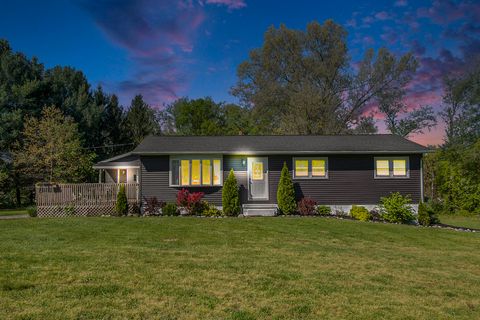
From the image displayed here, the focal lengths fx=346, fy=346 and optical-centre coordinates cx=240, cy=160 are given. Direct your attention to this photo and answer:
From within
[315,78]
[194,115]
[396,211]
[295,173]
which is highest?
[315,78]

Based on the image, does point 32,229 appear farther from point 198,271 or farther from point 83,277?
point 198,271

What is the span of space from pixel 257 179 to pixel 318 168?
3.07 meters

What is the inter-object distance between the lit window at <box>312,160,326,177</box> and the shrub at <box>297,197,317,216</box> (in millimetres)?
1590

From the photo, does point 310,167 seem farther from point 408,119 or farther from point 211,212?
point 408,119

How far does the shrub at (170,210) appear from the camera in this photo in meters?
15.7

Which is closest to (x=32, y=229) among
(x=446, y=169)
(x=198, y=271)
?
(x=198, y=271)

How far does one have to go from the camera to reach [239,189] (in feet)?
55.8

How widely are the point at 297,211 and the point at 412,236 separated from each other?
5.68 m

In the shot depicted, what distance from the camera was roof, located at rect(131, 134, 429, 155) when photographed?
16.7 m

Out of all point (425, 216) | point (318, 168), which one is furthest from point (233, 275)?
point (318, 168)

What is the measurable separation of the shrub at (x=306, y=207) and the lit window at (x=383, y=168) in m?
3.86

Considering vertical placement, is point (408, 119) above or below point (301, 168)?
above

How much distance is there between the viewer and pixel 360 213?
15.6 meters

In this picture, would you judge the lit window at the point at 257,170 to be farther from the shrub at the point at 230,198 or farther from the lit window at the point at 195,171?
the lit window at the point at 195,171
